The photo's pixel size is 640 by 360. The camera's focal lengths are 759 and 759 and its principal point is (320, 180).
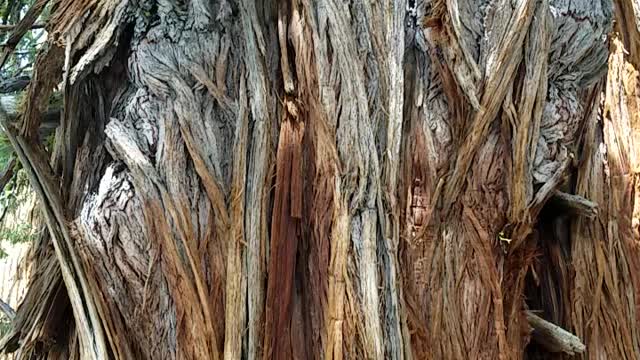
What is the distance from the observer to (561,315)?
1755 mm

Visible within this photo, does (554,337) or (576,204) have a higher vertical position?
(576,204)

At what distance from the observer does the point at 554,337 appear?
5.24 ft

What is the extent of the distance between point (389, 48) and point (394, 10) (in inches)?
Result: 3.4

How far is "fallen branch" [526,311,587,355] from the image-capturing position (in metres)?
1.57

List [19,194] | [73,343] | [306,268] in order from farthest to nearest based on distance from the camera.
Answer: [19,194] → [73,343] → [306,268]

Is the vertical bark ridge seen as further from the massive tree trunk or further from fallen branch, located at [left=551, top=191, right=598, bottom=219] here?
fallen branch, located at [left=551, top=191, right=598, bottom=219]

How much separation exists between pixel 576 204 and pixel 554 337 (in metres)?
0.30

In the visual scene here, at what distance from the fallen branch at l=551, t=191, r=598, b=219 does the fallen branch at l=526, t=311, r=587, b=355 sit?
26cm

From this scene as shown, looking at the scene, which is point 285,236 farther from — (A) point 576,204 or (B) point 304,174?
(A) point 576,204

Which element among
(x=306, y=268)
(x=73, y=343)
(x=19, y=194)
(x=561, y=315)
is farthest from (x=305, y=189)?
(x=19, y=194)

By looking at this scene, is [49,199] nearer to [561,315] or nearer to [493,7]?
[493,7]

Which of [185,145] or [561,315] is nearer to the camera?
[185,145]

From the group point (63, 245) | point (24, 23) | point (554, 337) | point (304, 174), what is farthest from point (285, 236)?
point (24, 23)

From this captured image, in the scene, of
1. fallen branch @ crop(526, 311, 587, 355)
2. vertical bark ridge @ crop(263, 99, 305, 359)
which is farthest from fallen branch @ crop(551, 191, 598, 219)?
vertical bark ridge @ crop(263, 99, 305, 359)
